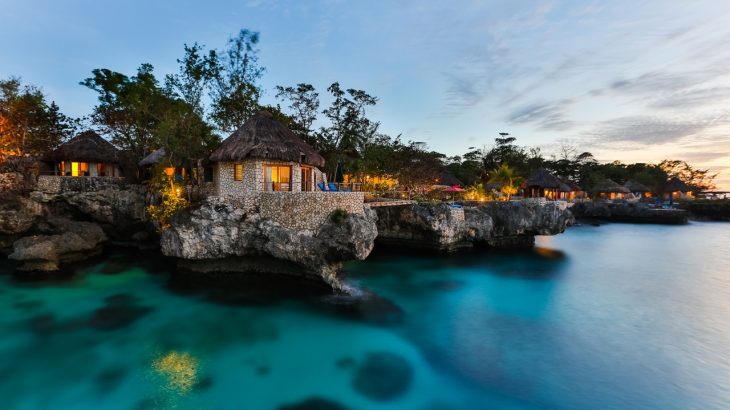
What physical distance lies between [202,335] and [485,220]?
2079cm

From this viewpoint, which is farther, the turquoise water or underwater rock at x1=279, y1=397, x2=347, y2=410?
the turquoise water

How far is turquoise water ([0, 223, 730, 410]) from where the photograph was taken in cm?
887

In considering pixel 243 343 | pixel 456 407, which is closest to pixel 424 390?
pixel 456 407

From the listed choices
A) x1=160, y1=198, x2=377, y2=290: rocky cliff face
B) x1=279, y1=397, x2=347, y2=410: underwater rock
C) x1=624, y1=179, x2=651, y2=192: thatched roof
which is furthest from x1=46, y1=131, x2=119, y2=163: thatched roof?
x1=624, y1=179, x2=651, y2=192: thatched roof

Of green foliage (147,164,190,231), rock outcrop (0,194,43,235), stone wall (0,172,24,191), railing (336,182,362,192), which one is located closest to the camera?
green foliage (147,164,190,231)

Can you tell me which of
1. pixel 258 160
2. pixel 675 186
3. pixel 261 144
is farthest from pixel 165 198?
pixel 675 186

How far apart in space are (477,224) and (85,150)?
3033 centimetres

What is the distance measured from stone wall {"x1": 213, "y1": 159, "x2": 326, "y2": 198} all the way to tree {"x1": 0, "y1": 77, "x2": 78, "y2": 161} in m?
15.8

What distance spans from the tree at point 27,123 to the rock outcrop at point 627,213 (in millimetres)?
63561

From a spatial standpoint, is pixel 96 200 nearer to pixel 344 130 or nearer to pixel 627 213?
pixel 344 130

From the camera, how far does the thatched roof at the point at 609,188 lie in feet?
181

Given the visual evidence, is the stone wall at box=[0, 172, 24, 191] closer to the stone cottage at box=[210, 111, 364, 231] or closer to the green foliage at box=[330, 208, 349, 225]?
the stone cottage at box=[210, 111, 364, 231]

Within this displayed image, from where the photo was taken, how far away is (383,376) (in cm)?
974

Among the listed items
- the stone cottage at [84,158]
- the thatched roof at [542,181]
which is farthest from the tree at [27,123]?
the thatched roof at [542,181]
